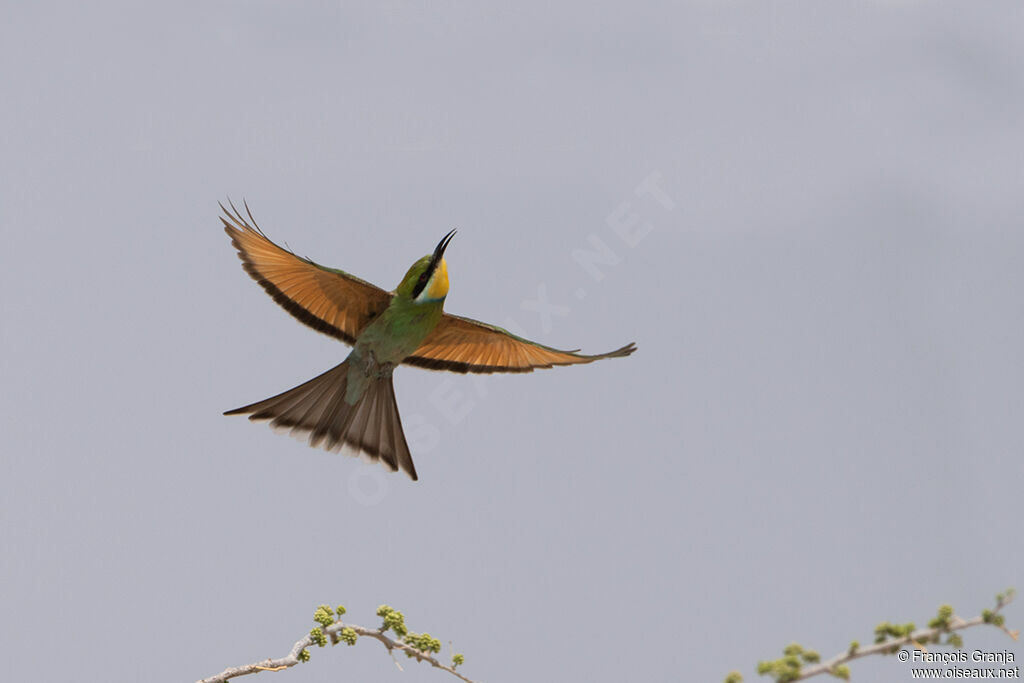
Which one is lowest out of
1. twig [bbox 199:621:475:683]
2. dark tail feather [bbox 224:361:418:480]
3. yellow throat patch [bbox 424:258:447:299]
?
twig [bbox 199:621:475:683]

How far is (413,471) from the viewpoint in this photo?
7609mm

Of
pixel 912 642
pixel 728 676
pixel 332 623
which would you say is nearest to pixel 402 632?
pixel 332 623

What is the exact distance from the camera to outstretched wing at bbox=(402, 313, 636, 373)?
24.6 ft

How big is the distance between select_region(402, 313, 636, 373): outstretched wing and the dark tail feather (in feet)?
1.66

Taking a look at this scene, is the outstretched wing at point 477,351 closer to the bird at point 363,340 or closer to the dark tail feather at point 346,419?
the bird at point 363,340

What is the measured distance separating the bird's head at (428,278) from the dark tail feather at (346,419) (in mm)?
875

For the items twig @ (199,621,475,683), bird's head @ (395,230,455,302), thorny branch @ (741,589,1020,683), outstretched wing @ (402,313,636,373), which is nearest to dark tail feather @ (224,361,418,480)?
outstretched wing @ (402,313,636,373)

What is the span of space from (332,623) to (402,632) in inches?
15.4

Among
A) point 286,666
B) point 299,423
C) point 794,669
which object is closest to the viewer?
point 794,669

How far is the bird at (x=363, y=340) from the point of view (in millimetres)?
7086

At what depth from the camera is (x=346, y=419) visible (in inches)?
296

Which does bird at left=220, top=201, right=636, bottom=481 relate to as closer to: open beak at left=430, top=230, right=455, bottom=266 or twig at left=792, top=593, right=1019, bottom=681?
open beak at left=430, top=230, right=455, bottom=266

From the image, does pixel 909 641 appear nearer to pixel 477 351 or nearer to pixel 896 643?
pixel 896 643

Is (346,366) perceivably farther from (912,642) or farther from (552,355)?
(912,642)
